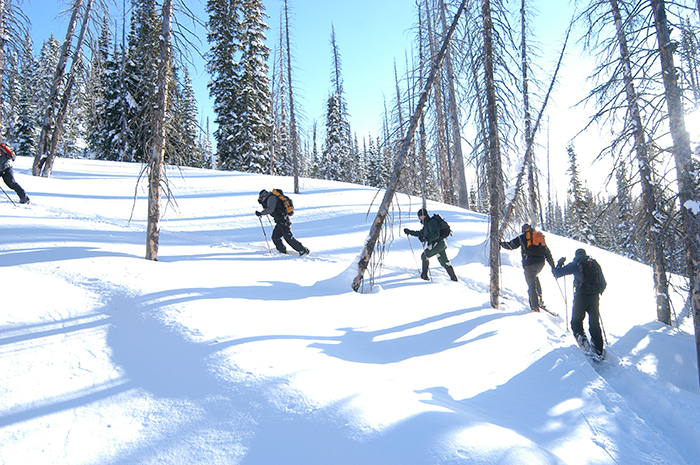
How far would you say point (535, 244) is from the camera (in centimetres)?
729

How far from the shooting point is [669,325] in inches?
307

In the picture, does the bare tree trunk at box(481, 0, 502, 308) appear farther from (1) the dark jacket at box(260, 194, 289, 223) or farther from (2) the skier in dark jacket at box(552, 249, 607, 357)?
(1) the dark jacket at box(260, 194, 289, 223)

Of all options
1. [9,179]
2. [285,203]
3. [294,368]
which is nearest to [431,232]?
[285,203]

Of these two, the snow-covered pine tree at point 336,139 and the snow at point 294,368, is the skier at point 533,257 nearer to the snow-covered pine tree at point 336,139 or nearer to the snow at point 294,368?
the snow at point 294,368

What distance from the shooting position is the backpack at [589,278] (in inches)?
221

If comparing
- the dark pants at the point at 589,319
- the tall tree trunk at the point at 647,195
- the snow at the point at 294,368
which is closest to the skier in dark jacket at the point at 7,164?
the snow at the point at 294,368

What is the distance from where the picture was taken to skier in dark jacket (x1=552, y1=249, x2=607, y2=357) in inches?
217

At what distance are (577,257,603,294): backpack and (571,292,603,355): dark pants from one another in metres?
0.10

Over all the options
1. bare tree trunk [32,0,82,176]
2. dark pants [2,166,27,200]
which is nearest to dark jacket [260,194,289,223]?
dark pants [2,166,27,200]

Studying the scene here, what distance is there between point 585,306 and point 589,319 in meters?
0.22

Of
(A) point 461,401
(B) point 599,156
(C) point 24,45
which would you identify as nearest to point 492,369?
(A) point 461,401

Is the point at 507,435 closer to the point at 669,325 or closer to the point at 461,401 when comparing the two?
the point at 461,401

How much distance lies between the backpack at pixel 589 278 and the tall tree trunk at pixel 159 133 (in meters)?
7.54

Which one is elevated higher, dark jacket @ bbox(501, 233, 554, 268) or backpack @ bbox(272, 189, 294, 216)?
backpack @ bbox(272, 189, 294, 216)
